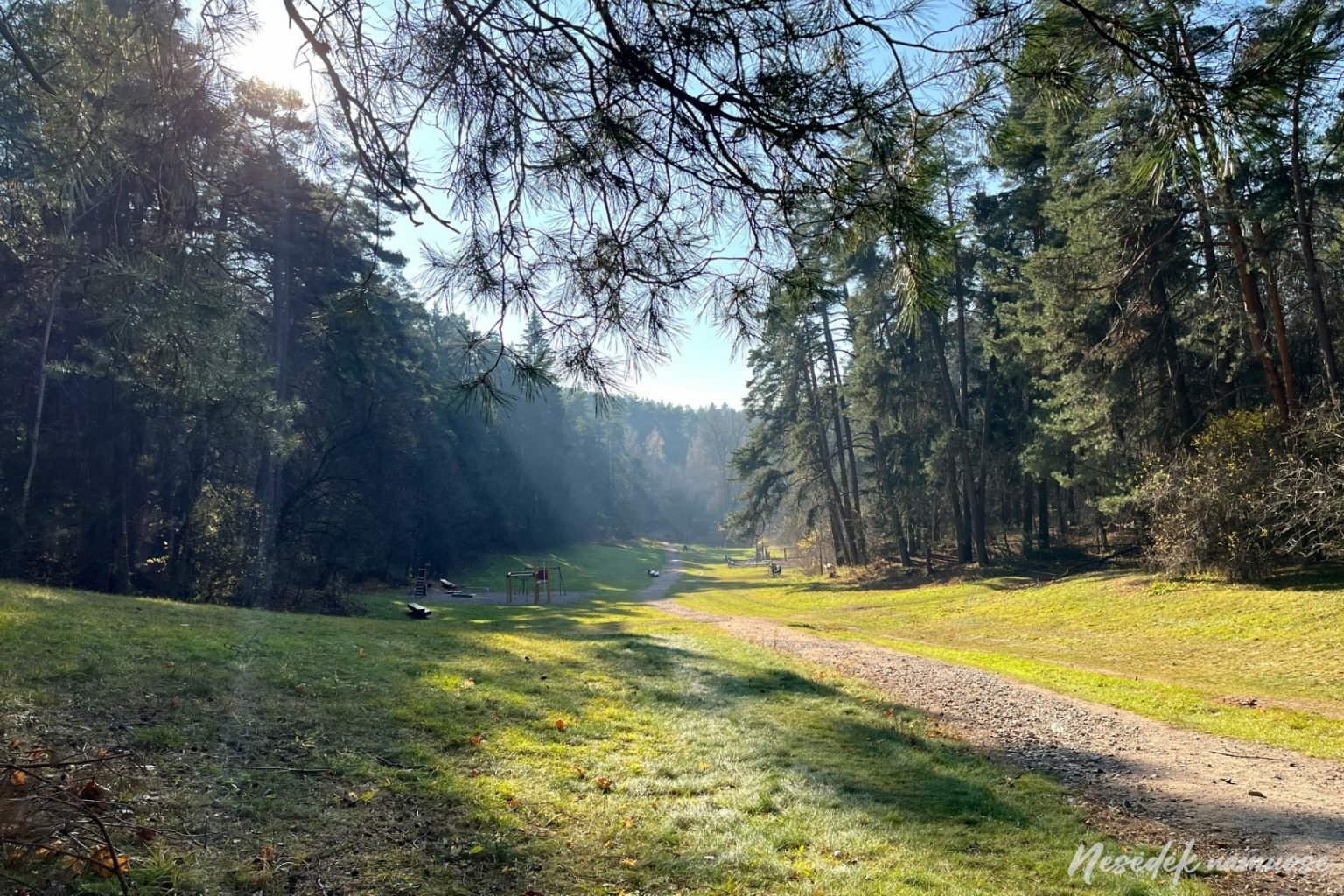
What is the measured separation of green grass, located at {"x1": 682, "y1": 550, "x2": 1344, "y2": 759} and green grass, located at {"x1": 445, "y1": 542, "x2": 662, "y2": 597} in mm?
14519

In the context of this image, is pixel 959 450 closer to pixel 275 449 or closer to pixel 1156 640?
pixel 1156 640

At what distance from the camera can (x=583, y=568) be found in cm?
4691

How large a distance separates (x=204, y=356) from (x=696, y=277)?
500 cm

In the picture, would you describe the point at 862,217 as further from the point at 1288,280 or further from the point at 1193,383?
the point at 1193,383

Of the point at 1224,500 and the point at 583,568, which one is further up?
the point at 1224,500

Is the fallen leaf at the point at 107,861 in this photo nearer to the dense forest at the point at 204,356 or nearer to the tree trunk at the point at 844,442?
the dense forest at the point at 204,356

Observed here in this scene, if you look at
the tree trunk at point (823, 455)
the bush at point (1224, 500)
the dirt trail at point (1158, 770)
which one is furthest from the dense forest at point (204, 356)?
the tree trunk at point (823, 455)

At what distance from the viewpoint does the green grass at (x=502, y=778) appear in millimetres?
3410

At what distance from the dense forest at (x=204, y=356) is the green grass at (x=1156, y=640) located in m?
7.87

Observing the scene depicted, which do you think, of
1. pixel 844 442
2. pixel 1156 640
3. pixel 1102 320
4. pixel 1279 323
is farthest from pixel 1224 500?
pixel 844 442

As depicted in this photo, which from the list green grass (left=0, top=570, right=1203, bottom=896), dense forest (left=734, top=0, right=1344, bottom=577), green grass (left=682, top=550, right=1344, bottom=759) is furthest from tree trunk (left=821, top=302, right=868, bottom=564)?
green grass (left=0, top=570, right=1203, bottom=896)

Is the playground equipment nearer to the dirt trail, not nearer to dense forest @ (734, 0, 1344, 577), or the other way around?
dense forest @ (734, 0, 1344, 577)

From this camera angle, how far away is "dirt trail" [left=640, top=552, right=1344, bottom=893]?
4277 millimetres

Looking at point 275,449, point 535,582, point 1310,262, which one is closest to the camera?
point 1310,262
